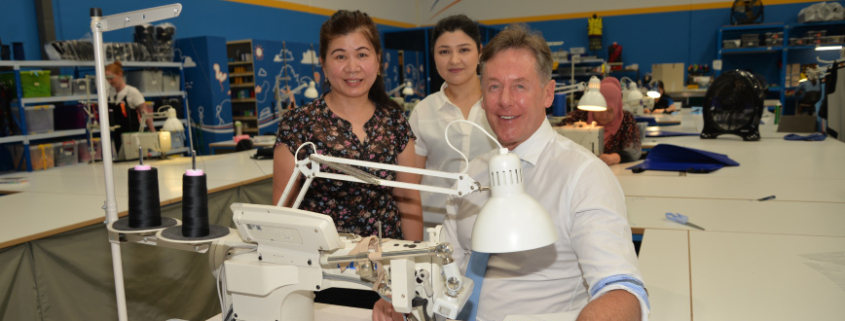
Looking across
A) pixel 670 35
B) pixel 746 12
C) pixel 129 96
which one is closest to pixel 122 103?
pixel 129 96

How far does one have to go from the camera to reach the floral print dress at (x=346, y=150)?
1.72m

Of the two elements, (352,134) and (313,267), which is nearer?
(313,267)

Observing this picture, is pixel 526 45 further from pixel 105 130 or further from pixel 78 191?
pixel 78 191

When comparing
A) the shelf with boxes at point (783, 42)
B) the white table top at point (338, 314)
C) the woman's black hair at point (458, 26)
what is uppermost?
the shelf with boxes at point (783, 42)

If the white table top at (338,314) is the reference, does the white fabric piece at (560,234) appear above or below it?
above

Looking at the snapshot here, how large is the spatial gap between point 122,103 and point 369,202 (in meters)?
4.10

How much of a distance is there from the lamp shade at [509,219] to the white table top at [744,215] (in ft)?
4.48

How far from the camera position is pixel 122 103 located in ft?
16.6

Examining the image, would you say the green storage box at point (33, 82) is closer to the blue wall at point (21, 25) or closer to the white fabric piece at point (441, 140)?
the blue wall at point (21, 25)

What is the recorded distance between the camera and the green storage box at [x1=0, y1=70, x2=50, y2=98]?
489cm

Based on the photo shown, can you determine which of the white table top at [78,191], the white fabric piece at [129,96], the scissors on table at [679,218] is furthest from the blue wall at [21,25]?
the scissors on table at [679,218]

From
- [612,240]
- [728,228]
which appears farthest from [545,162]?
[728,228]

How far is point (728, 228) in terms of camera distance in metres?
2.03

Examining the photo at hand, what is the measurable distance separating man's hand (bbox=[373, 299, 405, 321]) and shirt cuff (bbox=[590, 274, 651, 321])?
42cm
